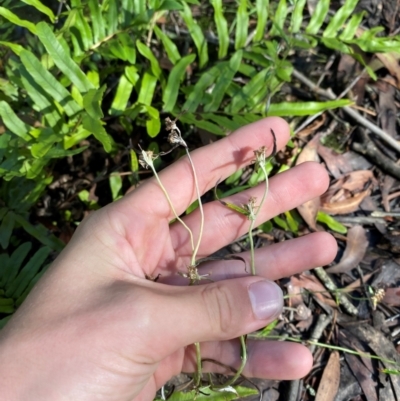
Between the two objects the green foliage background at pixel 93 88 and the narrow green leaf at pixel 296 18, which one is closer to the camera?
the green foliage background at pixel 93 88

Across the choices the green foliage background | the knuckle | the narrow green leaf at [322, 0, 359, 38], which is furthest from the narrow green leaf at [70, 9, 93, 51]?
the knuckle

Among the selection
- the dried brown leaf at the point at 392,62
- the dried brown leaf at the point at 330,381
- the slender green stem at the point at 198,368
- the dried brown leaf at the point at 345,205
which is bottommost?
the dried brown leaf at the point at 330,381

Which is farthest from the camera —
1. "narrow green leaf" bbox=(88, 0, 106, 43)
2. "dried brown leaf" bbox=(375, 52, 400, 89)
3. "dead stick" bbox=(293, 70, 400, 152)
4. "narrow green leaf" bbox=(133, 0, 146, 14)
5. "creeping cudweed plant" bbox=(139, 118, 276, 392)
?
"dried brown leaf" bbox=(375, 52, 400, 89)

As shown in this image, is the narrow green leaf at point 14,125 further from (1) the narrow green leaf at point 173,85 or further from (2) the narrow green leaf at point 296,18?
(2) the narrow green leaf at point 296,18

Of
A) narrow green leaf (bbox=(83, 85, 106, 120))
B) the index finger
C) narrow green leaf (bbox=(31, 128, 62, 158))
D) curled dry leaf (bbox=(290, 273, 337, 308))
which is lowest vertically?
curled dry leaf (bbox=(290, 273, 337, 308))

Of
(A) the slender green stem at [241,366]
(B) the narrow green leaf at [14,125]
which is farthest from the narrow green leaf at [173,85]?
(A) the slender green stem at [241,366]

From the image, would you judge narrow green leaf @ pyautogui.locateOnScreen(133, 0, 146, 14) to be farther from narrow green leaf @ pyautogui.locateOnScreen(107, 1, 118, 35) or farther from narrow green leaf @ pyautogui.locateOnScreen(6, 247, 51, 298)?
narrow green leaf @ pyautogui.locateOnScreen(6, 247, 51, 298)

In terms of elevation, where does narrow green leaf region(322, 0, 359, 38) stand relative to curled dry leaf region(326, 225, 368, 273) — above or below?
above
